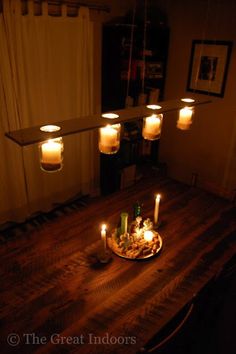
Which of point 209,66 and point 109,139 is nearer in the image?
point 109,139

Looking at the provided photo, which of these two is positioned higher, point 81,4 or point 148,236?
point 81,4

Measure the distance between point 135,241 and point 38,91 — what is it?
77.5 inches

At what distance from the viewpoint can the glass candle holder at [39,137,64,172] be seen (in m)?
1.47

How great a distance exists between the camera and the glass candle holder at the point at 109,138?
169 centimetres

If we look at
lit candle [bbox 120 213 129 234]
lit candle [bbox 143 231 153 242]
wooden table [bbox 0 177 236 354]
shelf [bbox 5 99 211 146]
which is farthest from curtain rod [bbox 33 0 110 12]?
lit candle [bbox 143 231 153 242]

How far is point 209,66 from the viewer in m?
3.63

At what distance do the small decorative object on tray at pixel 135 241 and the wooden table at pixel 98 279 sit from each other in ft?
0.17

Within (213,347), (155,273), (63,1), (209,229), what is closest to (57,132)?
(155,273)

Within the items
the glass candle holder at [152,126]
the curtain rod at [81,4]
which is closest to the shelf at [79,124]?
the glass candle holder at [152,126]

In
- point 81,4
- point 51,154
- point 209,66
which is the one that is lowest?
point 51,154

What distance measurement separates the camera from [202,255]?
201 centimetres

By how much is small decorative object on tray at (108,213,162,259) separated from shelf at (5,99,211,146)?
65cm

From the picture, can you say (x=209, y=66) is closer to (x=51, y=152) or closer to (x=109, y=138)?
(x=109, y=138)

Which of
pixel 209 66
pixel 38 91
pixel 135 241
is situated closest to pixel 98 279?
pixel 135 241
